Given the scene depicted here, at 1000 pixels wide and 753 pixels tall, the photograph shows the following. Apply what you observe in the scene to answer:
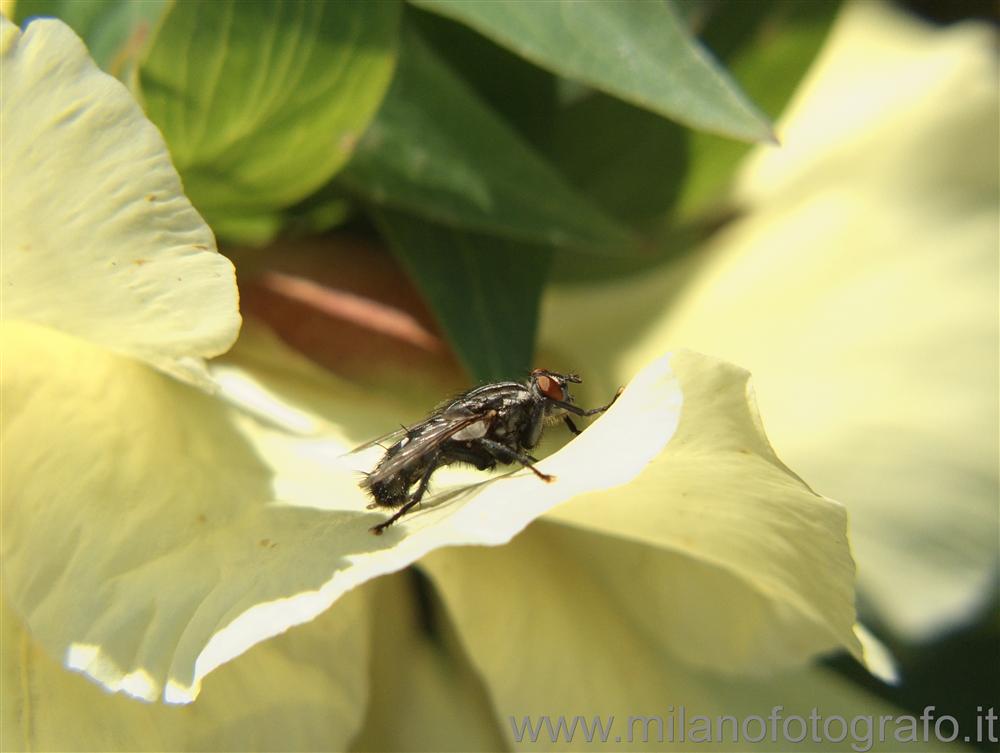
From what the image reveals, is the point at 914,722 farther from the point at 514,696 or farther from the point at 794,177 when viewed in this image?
the point at 794,177

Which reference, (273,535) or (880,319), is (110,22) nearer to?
(273,535)

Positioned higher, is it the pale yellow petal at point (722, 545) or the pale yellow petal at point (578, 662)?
the pale yellow petal at point (722, 545)

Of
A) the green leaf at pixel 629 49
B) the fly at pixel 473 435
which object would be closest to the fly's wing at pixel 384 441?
the fly at pixel 473 435

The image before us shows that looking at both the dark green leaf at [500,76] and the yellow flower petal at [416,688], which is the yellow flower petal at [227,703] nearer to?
the yellow flower petal at [416,688]

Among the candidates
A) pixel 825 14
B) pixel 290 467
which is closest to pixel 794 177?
pixel 825 14

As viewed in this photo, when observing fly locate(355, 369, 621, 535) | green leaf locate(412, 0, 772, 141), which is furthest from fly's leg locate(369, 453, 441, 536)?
green leaf locate(412, 0, 772, 141)

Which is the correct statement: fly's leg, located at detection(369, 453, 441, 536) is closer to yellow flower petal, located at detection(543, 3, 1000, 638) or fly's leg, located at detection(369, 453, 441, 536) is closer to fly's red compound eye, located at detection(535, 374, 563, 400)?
fly's red compound eye, located at detection(535, 374, 563, 400)

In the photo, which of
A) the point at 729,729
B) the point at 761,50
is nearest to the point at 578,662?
the point at 729,729
